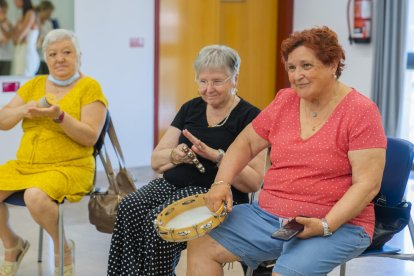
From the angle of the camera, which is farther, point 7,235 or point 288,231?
point 7,235

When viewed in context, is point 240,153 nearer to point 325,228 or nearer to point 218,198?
point 218,198

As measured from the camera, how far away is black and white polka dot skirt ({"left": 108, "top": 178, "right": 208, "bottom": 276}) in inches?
110

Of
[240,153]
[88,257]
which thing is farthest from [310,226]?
[88,257]

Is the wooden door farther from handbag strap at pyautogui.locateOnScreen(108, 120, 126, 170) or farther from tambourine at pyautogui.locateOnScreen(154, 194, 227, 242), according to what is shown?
tambourine at pyautogui.locateOnScreen(154, 194, 227, 242)

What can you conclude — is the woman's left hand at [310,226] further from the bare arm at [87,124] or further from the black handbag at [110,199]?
the bare arm at [87,124]

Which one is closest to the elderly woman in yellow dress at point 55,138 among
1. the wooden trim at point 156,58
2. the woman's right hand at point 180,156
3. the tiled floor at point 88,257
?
the tiled floor at point 88,257

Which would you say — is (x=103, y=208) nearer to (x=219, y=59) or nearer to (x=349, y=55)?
(x=219, y=59)

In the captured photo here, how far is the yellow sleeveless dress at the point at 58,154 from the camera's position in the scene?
3.19 m

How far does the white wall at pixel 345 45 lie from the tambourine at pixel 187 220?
345 cm

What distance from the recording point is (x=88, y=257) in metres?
3.67

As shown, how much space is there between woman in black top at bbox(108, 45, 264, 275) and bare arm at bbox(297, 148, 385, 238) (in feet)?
1.67

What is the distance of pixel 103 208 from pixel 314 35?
4.20ft

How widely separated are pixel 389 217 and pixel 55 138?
148cm

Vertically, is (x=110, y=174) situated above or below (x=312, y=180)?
below
